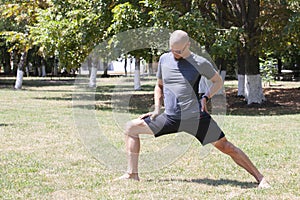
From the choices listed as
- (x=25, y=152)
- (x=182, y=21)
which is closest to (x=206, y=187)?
(x=25, y=152)

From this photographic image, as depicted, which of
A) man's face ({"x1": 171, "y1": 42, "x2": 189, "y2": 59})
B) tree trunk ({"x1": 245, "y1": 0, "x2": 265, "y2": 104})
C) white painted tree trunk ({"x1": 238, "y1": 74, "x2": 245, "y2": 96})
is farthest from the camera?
white painted tree trunk ({"x1": 238, "y1": 74, "x2": 245, "y2": 96})

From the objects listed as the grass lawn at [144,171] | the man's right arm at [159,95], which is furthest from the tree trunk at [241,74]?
the man's right arm at [159,95]

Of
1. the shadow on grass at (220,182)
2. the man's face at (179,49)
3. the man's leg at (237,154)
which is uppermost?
the man's face at (179,49)

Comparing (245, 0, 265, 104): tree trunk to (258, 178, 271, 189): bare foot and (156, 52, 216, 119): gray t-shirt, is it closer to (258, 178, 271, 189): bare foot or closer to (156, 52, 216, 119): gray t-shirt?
(258, 178, 271, 189): bare foot

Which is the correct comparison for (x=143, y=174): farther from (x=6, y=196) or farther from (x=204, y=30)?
(x=204, y=30)

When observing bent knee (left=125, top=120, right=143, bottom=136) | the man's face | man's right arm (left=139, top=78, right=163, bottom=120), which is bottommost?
bent knee (left=125, top=120, right=143, bottom=136)

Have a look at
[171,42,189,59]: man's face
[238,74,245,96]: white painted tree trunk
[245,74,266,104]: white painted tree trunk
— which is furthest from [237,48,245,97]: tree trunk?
[171,42,189,59]: man's face

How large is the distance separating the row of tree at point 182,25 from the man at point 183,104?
10.3m

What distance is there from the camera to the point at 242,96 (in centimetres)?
2436

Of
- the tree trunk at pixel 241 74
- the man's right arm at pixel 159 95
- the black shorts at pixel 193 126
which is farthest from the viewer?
the tree trunk at pixel 241 74

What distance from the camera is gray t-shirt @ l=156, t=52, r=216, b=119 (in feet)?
20.6

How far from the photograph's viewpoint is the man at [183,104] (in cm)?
627

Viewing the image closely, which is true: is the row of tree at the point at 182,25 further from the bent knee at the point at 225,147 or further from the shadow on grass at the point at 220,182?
the bent knee at the point at 225,147

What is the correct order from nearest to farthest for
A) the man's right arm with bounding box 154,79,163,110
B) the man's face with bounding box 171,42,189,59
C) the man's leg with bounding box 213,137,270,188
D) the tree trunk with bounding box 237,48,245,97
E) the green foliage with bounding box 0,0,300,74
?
the man's face with bounding box 171,42,189,59 < the man's leg with bounding box 213,137,270,188 < the man's right arm with bounding box 154,79,163,110 < the green foliage with bounding box 0,0,300,74 < the tree trunk with bounding box 237,48,245,97
